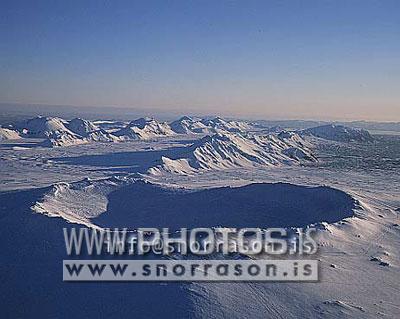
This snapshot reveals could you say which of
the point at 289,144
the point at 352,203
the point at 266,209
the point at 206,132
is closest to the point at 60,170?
the point at 266,209

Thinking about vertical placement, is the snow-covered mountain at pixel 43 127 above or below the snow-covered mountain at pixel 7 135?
above

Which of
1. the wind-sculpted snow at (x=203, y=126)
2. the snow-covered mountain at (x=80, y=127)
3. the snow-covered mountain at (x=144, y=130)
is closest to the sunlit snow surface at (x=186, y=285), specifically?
the snow-covered mountain at (x=80, y=127)

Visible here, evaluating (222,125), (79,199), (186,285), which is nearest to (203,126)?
(222,125)

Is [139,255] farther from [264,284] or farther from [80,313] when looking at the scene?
Answer: [264,284]

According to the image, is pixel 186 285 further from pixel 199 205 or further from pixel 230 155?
pixel 230 155

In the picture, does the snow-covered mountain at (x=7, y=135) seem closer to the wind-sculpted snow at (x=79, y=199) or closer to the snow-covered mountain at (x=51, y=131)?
the snow-covered mountain at (x=51, y=131)

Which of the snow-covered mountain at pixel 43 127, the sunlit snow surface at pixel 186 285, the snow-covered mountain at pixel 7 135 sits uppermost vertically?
the snow-covered mountain at pixel 43 127

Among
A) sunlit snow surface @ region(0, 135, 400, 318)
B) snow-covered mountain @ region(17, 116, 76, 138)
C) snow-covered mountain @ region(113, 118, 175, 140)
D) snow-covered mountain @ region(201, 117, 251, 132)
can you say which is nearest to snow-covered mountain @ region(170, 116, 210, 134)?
snow-covered mountain @ region(113, 118, 175, 140)
